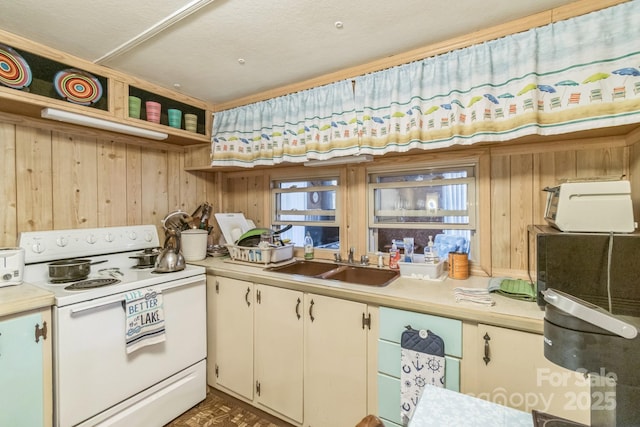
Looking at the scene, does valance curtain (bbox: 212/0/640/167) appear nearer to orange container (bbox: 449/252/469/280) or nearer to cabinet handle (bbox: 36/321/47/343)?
orange container (bbox: 449/252/469/280)

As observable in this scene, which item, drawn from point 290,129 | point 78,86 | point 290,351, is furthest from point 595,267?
point 78,86

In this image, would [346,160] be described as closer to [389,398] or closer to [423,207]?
[423,207]

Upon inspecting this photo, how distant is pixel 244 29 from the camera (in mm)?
1574

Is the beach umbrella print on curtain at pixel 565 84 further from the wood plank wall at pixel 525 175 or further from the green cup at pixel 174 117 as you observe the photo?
the green cup at pixel 174 117

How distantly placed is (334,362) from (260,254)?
932mm

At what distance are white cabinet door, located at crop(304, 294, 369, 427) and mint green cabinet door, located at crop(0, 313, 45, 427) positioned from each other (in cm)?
132

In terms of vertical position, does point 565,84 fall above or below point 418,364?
above

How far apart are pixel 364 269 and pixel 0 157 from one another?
2.36 metres

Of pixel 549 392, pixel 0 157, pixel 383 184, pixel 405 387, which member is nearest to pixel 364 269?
pixel 383 184

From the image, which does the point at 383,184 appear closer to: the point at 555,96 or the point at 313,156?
the point at 313,156

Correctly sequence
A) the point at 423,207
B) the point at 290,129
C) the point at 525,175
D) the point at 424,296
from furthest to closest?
the point at 290,129 < the point at 423,207 < the point at 525,175 < the point at 424,296

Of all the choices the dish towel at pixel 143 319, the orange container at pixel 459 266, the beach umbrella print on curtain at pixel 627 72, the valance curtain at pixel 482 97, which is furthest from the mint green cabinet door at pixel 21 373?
the beach umbrella print on curtain at pixel 627 72

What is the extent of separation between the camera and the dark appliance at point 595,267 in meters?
1.09

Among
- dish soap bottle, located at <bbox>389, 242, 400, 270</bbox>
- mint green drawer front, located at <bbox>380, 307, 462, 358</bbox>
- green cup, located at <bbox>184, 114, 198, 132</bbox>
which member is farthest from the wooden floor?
green cup, located at <bbox>184, 114, 198, 132</bbox>
